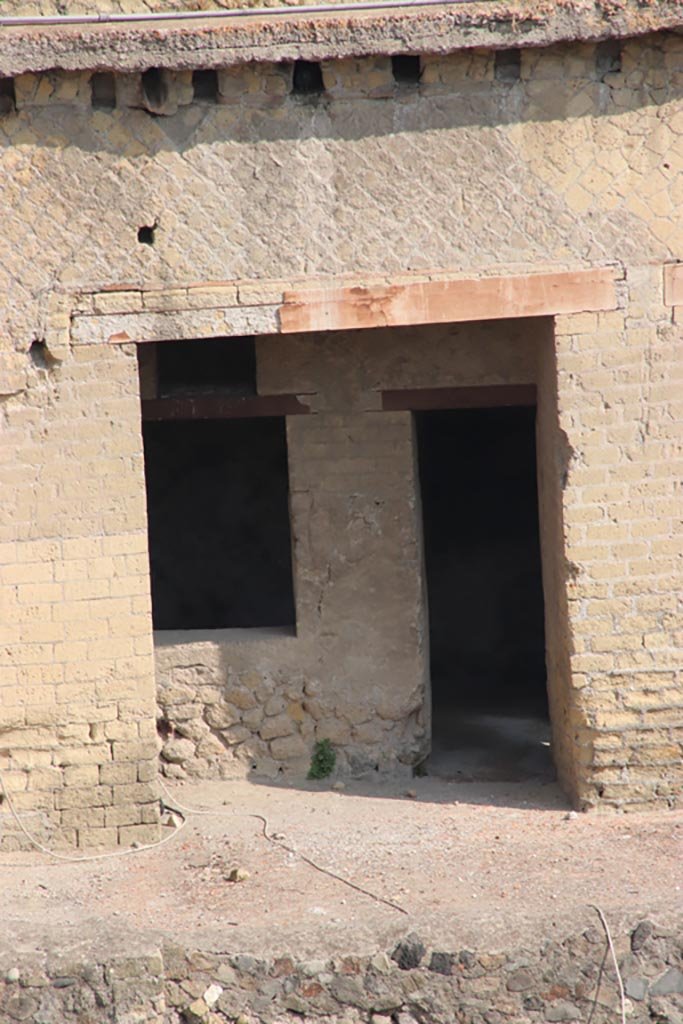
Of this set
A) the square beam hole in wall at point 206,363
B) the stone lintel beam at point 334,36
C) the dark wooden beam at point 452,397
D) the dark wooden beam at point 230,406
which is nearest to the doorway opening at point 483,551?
the square beam hole in wall at point 206,363

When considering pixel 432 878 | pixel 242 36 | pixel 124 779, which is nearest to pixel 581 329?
pixel 242 36

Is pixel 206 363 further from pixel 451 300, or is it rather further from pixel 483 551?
pixel 483 551

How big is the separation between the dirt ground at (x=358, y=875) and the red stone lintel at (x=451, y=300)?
2797mm

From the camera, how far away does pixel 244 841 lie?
A: 7.78m

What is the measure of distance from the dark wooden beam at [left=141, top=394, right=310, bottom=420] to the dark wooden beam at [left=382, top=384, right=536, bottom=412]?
54 cm

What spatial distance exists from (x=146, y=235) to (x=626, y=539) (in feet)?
10.1

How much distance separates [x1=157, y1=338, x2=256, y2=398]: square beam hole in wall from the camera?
8.84 meters

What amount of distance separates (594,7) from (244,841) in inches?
189

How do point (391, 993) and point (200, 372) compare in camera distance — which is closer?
point (391, 993)

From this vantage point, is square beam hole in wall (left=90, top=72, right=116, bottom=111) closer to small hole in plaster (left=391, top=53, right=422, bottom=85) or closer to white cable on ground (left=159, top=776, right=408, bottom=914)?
small hole in plaster (left=391, top=53, right=422, bottom=85)

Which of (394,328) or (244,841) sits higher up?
(394,328)

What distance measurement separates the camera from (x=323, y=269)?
755cm

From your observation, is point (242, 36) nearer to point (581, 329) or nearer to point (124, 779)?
point (581, 329)

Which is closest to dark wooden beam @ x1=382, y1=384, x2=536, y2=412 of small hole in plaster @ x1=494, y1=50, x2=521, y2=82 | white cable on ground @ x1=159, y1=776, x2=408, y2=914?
small hole in plaster @ x1=494, y1=50, x2=521, y2=82
